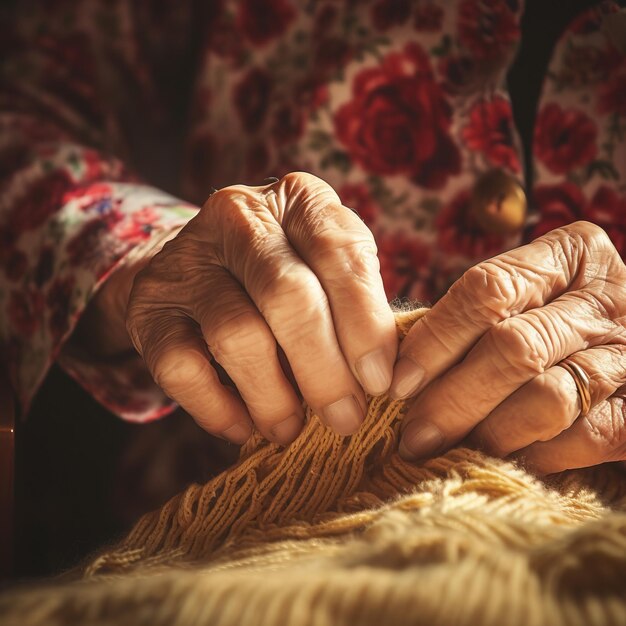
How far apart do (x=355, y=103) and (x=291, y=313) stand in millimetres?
432

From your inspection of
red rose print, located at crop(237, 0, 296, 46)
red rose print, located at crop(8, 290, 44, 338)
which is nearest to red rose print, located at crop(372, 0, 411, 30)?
red rose print, located at crop(237, 0, 296, 46)

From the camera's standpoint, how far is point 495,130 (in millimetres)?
739

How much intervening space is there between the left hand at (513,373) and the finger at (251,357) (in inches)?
3.4

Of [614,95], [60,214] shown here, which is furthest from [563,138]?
[60,214]

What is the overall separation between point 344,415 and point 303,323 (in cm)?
8

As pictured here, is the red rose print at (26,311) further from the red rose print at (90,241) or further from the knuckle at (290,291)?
the knuckle at (290,291)

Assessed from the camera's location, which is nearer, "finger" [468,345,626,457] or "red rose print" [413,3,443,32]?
"finger" [468,345,626,457]

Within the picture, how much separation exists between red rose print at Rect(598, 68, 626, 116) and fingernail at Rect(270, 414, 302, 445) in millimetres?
514

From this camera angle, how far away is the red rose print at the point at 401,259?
0.79 metres

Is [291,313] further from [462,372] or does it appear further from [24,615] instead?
[24,615]

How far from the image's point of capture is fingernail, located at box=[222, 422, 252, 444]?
509 mm

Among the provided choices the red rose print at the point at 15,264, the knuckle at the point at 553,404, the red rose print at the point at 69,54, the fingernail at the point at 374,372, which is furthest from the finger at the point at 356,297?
the red rose print at the point at 69,54

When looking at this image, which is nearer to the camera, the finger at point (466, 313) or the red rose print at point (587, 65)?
the finger at point (466, 313)

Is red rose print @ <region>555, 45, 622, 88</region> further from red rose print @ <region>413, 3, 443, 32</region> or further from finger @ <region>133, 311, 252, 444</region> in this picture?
finger @ <region>133, 311, 252, 444</region>
